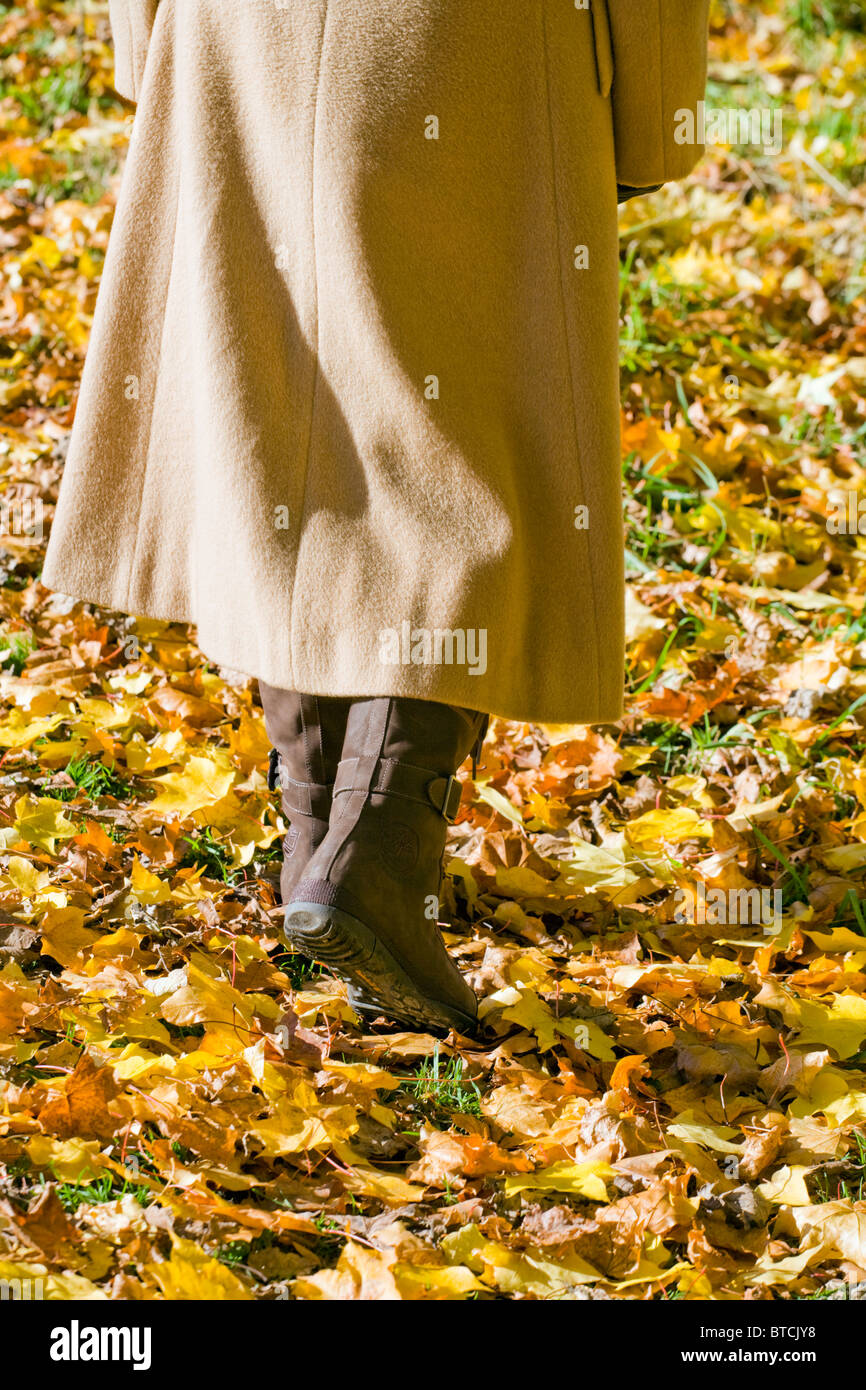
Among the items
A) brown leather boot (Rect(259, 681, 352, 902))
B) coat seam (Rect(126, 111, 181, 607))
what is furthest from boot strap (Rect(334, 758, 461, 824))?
coat seam (Rect(126, 111, 181, 607))

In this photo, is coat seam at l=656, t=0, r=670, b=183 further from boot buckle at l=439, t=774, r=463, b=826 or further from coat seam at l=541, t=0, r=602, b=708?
boot buckle at l=439, t=774, r=463, b=826

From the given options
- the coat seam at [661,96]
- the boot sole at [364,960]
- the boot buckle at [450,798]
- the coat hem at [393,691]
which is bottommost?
the boot sole at [364,960]

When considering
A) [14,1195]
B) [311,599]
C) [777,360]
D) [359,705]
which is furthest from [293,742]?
[777,360]

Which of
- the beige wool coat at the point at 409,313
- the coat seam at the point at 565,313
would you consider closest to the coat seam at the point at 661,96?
the beige wool coat at the point at 409,313

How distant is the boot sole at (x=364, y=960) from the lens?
4.96 ft

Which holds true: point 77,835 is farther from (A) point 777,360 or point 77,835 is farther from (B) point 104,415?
(A) point 777,360

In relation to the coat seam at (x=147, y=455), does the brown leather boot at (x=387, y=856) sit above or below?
below

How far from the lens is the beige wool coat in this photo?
1.45m

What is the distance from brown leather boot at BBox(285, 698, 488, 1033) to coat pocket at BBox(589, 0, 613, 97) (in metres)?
0.75

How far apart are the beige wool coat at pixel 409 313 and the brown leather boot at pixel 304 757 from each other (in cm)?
15

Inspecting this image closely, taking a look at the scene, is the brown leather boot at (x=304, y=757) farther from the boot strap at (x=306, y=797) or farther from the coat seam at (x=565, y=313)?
the coat seam at (x=565, y=313)

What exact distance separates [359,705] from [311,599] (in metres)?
0.17

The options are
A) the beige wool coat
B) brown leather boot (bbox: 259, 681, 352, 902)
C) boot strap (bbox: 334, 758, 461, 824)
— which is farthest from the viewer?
brown leather boot (bbox: 259, 681, 352, 902)

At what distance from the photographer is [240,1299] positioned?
1326 millimetres
